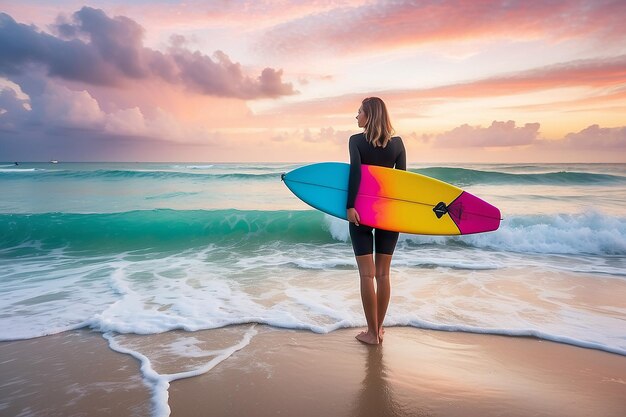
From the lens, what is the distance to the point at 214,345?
302cm

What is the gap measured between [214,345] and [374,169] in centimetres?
180

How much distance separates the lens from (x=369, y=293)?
2848 millimetres

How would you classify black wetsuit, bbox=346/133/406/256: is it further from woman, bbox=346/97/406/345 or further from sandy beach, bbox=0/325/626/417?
sandy beach, bbox=0/325/626/417

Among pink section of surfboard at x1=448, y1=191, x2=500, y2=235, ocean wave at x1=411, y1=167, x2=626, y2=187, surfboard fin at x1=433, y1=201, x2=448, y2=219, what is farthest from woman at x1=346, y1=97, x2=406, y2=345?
ocean wave at x1=411, y1=167, x2=626, y2=187

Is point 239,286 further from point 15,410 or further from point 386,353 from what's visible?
point 15,410

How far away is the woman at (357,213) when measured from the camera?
2701 millimetres

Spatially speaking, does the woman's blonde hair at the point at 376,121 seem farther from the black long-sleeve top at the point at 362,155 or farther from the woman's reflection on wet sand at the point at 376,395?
the woman's reflection on wet sand at the point at 376,395

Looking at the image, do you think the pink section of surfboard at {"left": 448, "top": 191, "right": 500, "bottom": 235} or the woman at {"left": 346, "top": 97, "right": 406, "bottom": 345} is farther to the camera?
the pink section of surfboard at {"left": 448, "top": 191, "right": 500, "bottom": 235}

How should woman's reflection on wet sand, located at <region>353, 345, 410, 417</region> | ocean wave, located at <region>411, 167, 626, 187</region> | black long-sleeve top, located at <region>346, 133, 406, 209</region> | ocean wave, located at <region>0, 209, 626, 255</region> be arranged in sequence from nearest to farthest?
woman's reflection on wet sand, located at <region>353, 345, 410, 417</region> < black long-sleeve top, located at <region>346, 133, 406, 209</region> < ocean wave, located at <region>0, 209, 626, 255</region> < ocean wave, located at <region>411, 167, 626, 187</region>

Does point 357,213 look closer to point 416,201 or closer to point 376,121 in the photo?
point 376,121

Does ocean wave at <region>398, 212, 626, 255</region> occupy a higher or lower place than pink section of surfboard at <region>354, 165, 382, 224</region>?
lower

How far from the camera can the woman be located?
2.70 meters

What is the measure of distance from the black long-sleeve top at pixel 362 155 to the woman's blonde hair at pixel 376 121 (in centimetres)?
7

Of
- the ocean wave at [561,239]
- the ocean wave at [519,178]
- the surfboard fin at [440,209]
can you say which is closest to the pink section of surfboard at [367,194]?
the surfboard fin at [440,209]
